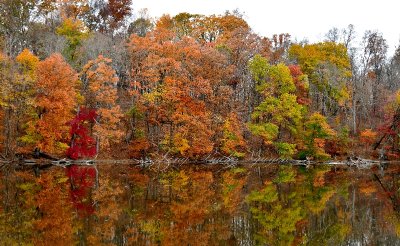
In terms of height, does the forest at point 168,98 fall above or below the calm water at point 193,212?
above

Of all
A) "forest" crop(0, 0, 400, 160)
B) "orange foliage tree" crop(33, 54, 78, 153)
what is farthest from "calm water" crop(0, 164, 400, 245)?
"forest" crop(0, 0, 400, 160)

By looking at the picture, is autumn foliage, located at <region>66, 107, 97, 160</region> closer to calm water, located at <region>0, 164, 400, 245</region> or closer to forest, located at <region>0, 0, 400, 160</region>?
forest, located at <region>0, 0, 400, 160</region>

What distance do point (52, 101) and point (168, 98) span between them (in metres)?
10.6

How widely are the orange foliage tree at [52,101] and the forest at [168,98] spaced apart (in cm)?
8

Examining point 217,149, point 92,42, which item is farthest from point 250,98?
point 92,42

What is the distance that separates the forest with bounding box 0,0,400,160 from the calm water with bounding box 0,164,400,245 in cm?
1152

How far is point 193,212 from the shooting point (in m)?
17.2

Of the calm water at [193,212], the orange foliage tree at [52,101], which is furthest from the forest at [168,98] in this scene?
the calm water at [193,212]

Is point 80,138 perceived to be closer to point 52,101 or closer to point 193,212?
point 52,101

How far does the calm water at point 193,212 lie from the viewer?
13.3 metres

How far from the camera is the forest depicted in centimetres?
3772

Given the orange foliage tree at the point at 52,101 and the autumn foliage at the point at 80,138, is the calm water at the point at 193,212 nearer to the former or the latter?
the orange foliage tree at the point at 52,101

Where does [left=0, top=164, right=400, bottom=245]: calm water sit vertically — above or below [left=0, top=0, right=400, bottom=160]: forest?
below

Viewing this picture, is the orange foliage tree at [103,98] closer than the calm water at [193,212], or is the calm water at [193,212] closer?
the calm water at [193,212]
